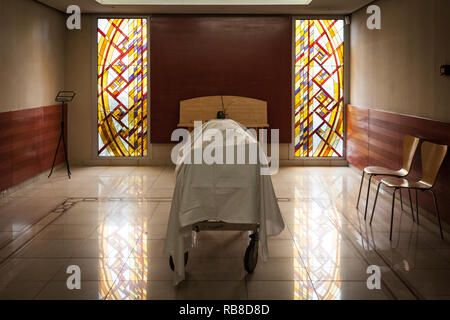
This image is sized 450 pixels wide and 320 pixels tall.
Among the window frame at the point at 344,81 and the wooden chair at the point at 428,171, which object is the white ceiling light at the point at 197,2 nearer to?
the window frame at the point at 344,81

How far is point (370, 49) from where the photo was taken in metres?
7.51

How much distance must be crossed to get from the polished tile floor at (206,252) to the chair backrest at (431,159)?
1.63 feet

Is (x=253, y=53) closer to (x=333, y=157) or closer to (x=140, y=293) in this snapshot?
(x=333, y=157)

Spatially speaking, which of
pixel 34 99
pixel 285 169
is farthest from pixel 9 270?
pixel 285 169

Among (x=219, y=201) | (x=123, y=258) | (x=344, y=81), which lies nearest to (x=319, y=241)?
(x=219, y=201)

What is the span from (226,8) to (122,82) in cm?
214

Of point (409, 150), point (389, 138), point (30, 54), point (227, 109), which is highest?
point (30, 54)

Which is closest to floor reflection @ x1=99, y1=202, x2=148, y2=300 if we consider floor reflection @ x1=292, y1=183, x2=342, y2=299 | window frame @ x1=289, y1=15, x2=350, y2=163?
floor reflection @ x1=292, y1=183, x2=342, y2=299

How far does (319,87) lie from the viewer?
29.1ft

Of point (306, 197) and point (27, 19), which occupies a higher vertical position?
point (27, 19)

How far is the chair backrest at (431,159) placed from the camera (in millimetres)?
4723

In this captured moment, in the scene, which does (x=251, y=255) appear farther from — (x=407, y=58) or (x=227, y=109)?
(x=227, y=109)

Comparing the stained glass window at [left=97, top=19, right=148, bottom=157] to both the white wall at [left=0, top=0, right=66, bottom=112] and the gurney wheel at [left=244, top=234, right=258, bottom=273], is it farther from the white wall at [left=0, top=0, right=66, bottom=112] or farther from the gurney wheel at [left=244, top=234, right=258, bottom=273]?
the gurney wheel at [left=244, top=234, right=258, bottom=273]
